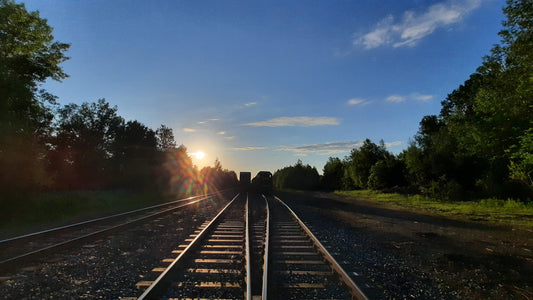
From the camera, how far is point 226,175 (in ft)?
314

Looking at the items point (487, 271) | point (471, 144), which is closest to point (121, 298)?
point (487, 271)

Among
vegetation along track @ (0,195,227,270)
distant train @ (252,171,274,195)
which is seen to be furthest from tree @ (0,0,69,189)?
distant train @ (252,171,274,195)

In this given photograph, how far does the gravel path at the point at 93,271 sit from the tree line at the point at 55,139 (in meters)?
10.7

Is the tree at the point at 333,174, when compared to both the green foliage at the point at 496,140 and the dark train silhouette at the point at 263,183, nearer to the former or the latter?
the dark train silhouette at the point at 263,183

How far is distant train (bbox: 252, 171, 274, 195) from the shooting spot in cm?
3662

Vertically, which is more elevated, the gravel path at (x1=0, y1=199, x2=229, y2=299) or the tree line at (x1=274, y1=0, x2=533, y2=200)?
the tree line at (x1=274, y1=0, x2=533, y2=200)

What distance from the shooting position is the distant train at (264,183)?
120 ft

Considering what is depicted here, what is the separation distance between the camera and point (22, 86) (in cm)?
1525

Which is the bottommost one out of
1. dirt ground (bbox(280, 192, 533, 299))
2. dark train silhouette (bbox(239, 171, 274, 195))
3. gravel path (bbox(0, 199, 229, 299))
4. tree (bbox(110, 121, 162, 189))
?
dirt ground (bbox(280, 192, 533, 299))

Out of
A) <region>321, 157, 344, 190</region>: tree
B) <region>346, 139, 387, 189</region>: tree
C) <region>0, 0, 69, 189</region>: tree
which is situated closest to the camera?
<region>0, 0, 69, 189</region>: tree

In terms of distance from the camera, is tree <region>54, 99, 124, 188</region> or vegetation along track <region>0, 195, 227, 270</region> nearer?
vegetation along track <region>0, 195, 227, 270</region>

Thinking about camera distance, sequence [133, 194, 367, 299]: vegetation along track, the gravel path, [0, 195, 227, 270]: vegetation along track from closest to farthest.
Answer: [133, 194, 367, 299]: vegetation along track
the gravel path
[0, 195, 227, 270]: vegetation along track

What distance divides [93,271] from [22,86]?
14.8 m

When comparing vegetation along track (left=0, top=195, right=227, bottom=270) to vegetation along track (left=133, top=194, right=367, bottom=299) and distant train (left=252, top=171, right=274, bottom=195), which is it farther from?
distant train (left=252, top=171, right=274, bottom=195)
